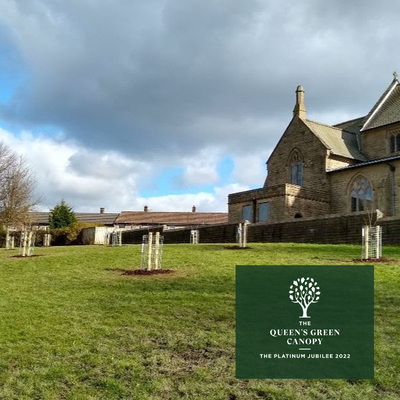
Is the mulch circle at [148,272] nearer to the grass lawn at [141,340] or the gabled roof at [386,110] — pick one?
the grass lawn at [141,340]

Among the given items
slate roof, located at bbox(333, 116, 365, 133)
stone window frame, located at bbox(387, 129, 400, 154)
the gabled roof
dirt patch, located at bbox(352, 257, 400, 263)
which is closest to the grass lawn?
dirt patch, located at bbox(352, 257, 400, 263)

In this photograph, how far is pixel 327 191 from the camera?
41.6m

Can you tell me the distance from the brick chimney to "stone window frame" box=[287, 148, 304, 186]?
148 inches

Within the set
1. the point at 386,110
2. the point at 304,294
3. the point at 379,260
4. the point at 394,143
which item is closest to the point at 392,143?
the point at 394,143

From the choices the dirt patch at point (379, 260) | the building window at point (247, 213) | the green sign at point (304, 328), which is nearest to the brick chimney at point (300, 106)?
the building window at point (247, 213)

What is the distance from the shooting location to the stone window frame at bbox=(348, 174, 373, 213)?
38.9m

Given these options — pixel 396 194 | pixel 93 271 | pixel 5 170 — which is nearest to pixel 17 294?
pixel 93 271

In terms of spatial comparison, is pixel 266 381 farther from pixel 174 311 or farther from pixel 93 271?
pixel 93 271

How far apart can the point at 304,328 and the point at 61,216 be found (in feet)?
188

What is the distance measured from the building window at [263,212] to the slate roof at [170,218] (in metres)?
46.9

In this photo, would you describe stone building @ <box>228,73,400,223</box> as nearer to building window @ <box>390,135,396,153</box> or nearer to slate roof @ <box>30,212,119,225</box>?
building window @ <box>390,135,396,153</box>

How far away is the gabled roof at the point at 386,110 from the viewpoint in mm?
43969

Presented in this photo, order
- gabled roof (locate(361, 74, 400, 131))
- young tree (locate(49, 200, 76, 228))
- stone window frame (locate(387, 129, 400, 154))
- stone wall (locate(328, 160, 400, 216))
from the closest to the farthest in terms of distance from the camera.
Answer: stone wall (locate(328, 160, 400, 216)) < stone window frame (locate(387, 129, 400, 154)) < gabled roof (locate(361, 74, 400, 131)) < young tree (locate(49, 200, 76, 228))

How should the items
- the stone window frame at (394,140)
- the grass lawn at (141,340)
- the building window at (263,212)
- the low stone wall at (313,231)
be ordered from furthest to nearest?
the stone window frame at (394,140), the building window at (263,212), the low stone wall at (313,231), the grass lawn at (141,340)
